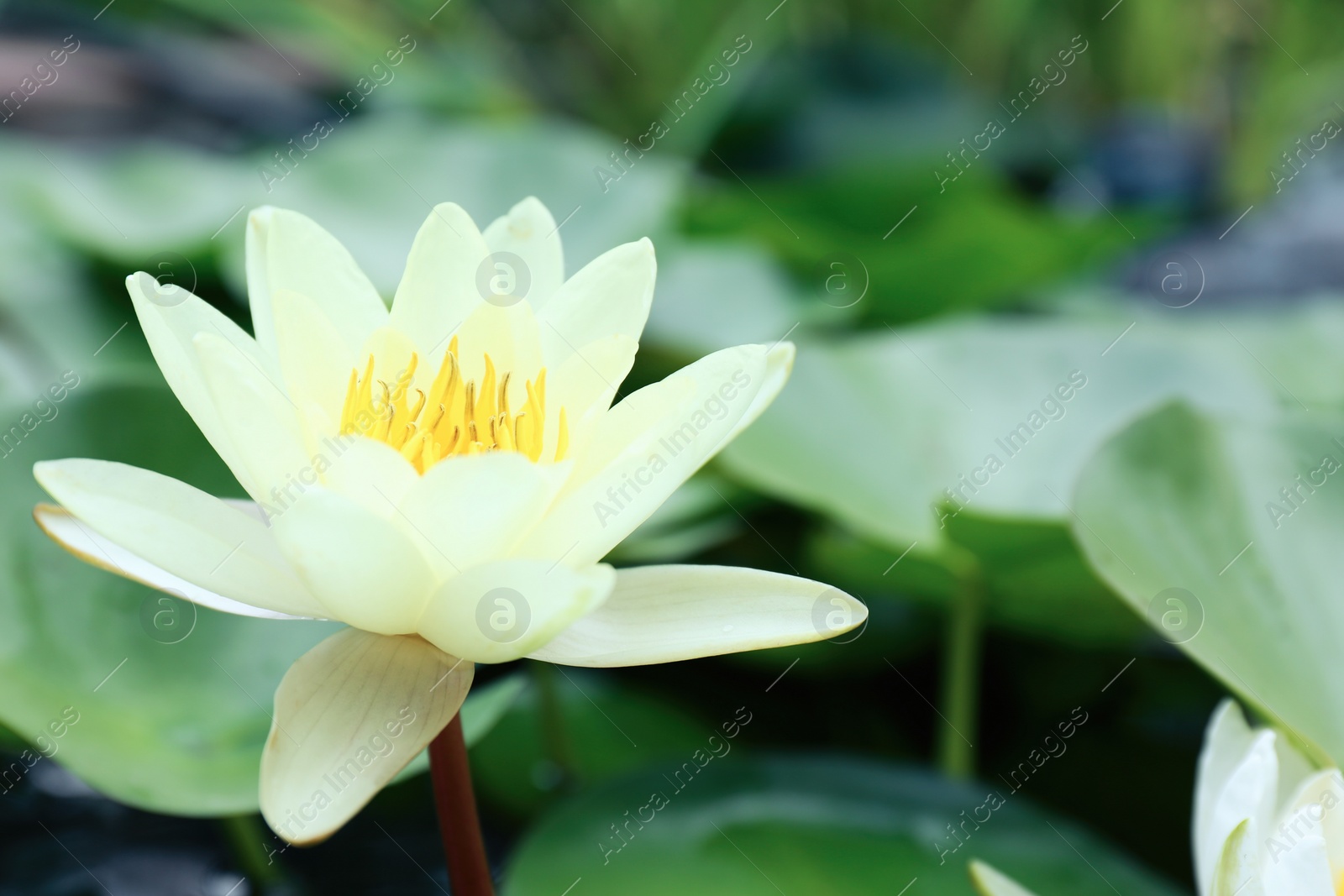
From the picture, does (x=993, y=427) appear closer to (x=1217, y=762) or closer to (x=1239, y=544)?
(x=1239, y=544)

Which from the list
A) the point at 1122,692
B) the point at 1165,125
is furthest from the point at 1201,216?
the point at 1122,692

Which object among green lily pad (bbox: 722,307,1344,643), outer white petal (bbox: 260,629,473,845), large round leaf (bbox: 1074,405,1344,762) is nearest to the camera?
outer white petal (bbox: 260,629,473,845)

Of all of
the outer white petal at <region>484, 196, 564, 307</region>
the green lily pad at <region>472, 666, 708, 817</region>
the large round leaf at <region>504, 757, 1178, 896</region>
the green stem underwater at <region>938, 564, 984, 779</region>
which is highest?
the outer white petal at <region>484, 196, 564, 307</region>

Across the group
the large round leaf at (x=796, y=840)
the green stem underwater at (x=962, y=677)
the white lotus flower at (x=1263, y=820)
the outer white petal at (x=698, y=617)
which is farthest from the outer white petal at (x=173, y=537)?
the green stem underwater at (x=962, y=677)

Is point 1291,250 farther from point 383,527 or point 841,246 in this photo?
point 383,527

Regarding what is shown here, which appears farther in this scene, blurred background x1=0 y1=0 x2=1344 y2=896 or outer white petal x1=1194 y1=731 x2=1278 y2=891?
blurred background x1=0 y1=0 x2=1344 y2=896

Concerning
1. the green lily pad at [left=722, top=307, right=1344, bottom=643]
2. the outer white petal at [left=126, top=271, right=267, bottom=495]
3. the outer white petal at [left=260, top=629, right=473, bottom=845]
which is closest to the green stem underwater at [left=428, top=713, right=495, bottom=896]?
the outer white petal at [left=260, top=629, right=473, bottom=845]

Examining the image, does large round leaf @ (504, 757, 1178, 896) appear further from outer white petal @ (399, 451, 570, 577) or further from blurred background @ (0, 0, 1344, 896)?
outer white petal @ (399, 451, 570, 577)
